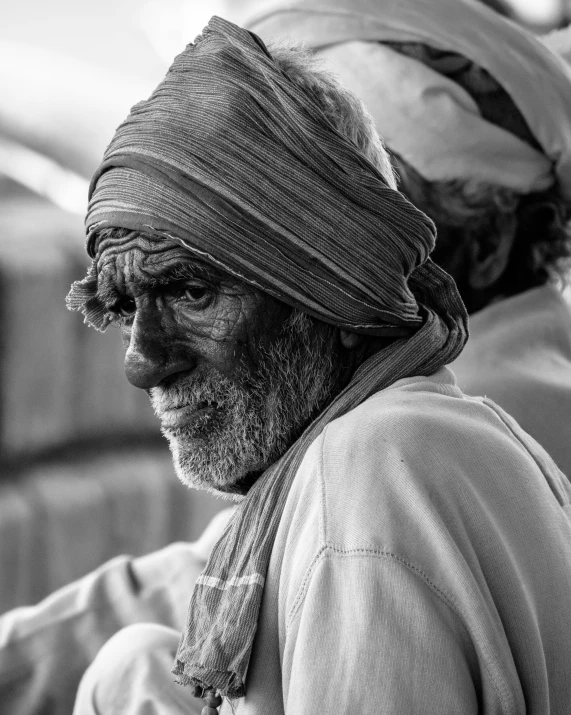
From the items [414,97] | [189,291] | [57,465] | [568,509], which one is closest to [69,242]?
[57,465]

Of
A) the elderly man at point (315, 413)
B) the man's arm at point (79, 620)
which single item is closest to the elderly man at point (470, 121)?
the man's arm at point (79, 620)

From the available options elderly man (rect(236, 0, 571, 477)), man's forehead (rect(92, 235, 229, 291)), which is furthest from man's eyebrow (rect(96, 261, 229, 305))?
elderly man (rect(236, 0, 571, 477))

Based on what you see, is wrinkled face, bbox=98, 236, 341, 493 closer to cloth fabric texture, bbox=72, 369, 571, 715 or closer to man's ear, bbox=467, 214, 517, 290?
cloth fabric texture, bbox=72, 369, 571, 715

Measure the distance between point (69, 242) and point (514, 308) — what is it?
81.3 inches

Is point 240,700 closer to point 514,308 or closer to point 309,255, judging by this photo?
point 309,255

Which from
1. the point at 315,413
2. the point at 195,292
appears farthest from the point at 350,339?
the point at 195,292

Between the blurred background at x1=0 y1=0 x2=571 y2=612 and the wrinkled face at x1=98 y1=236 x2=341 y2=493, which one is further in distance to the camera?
the blurred background at x1=0 y1=0 x2=571 y2=612

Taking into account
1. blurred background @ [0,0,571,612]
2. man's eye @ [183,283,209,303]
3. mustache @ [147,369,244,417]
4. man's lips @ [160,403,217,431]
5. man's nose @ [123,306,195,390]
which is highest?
man's eye @ [183,283,209,303]

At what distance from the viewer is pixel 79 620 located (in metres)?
2.18

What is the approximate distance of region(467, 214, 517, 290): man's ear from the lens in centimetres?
249

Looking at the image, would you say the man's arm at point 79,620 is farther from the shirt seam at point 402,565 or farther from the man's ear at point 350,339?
the shirt seam at point 402,565

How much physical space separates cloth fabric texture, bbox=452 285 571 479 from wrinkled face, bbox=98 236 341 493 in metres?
0.83

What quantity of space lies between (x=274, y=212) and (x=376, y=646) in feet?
1.82

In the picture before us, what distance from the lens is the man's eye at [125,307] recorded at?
1.45 metres
